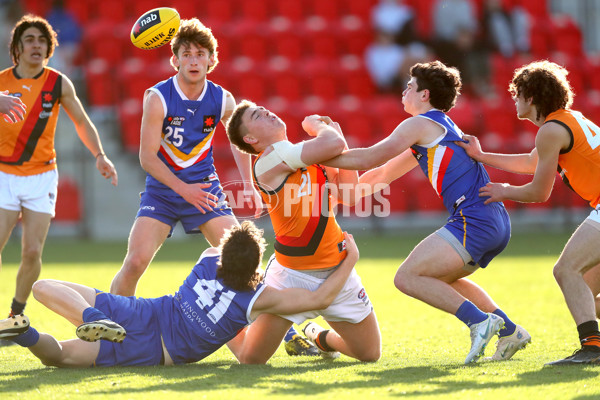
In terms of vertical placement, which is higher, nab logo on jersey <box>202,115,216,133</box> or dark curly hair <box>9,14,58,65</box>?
dark curly hair <box>9,14,58,65</box>

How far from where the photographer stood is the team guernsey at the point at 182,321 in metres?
5.00

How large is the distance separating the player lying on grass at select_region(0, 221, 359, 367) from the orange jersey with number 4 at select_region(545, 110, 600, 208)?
1.69 metres

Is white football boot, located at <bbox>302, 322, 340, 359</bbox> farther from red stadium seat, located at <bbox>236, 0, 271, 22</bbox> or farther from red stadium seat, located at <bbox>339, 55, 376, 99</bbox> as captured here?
red stadium seat, located at <bbox>236, 0, 271, 22</bbox>

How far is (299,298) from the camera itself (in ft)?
16.7

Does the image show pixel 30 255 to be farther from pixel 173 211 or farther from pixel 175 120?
pixel 175 120

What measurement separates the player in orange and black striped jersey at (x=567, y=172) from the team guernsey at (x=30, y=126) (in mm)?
3366

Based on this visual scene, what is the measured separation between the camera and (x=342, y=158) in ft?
17.4

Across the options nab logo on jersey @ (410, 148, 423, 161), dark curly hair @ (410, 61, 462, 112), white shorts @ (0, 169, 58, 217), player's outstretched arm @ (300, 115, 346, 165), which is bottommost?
white shorts @ (0, 169, 58, 217)

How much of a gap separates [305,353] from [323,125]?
5.25 ft

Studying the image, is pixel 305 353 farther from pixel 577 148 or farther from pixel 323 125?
pixel 577 148

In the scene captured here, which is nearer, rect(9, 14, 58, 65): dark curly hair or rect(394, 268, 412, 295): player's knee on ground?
rect(394, 268, 412, 295): player's knee on ground

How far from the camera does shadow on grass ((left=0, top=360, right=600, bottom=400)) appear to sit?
4379 mm

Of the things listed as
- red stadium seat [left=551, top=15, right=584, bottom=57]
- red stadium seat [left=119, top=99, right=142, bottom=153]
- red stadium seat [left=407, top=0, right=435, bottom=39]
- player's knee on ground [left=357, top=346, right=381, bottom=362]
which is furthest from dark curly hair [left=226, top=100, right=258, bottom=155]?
red stadium seat [left=551, top=15, right=584, bottom=57]

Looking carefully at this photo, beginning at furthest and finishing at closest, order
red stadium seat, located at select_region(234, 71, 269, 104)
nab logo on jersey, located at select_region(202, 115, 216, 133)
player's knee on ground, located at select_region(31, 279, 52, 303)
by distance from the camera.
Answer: red stadium seat, located at select_region(234, 71, 269, 104)
nab logo on jersey, located at select_region(202, 115, 216, 133)
player's knee on ground, located at select_region(31, 279, 52, 303)
